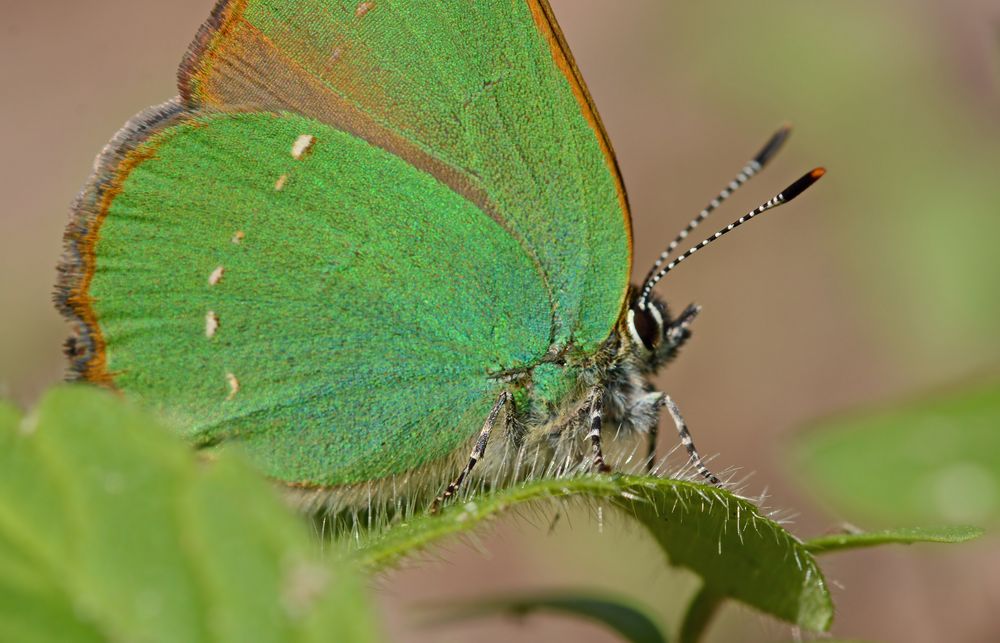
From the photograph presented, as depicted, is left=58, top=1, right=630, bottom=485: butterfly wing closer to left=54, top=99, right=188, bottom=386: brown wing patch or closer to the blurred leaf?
left=54, top=99, right=188, bottom=386: brown wing patch

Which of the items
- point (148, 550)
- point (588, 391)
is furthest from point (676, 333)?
point (148, 550)

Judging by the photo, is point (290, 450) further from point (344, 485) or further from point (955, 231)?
point (955, 231)

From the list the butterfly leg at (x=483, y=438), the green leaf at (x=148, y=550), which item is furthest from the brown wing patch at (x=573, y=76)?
the green leaf at (x=148, y=550)

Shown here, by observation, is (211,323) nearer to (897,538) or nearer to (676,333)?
(676,333)

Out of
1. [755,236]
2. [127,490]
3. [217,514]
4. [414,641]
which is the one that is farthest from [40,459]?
[755,236]

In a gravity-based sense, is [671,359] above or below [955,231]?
below

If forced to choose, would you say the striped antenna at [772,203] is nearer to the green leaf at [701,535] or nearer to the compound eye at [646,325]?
the compound eye at [646,325]
